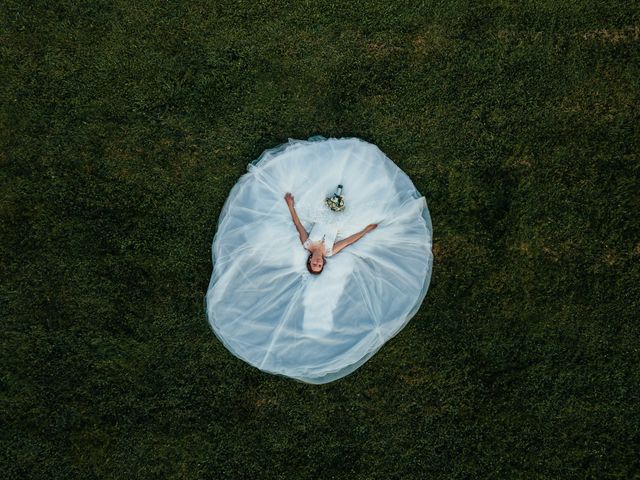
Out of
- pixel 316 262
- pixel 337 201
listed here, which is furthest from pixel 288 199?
pixel 316 262

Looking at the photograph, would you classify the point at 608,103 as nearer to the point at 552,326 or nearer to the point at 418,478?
the point at 552,326

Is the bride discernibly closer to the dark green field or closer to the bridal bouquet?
the bridal bouquet

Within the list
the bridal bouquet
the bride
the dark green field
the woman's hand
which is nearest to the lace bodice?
the bride

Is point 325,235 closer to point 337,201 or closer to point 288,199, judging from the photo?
point 337,201

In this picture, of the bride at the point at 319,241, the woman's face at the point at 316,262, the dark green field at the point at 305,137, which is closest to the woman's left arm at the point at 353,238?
the bride at the point at 319,241

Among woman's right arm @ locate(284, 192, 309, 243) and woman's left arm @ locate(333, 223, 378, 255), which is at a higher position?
woman's right arm @ locate(284, 192, 309, 243)

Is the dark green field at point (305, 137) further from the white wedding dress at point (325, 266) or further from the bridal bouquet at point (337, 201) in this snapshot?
the bridal bouquet at point (337, 201)
